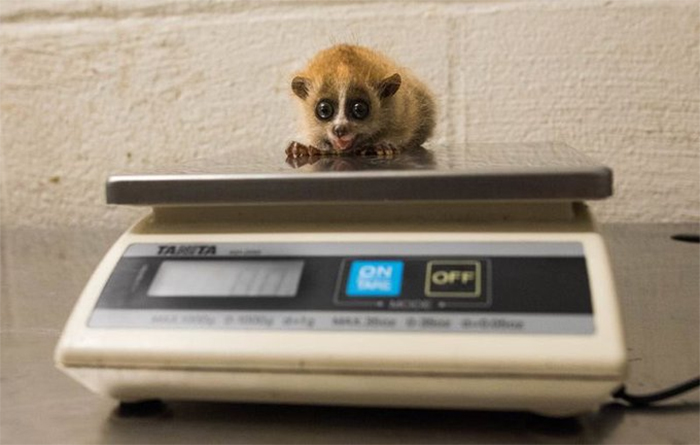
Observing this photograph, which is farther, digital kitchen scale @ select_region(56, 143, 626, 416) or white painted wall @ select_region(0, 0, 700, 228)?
white painted wall @ select_region(0, 0, 700, 228)

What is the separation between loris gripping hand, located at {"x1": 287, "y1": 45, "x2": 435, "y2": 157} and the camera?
1.02 metres

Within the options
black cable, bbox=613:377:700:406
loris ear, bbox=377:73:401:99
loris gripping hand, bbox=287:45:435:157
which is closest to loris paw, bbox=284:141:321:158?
loris gripping hand, bbox=287:45:435:157

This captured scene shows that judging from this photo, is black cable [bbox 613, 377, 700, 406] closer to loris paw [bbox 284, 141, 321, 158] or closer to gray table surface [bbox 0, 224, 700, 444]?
gray table surface [bbox 0, 224, 700, 444]

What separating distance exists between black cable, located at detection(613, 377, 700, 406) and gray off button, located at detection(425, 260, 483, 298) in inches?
5.2

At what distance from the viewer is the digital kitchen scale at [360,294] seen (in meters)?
0.52

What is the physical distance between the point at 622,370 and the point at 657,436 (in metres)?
0.07

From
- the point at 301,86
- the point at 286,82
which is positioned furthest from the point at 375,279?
the point at 286,82

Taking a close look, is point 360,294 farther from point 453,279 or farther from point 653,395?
point 653,395

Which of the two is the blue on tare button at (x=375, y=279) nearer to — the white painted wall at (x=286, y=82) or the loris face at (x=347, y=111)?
the loris face at (x=347, y=111)

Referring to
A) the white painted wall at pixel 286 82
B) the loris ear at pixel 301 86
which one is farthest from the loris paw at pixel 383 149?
the white painted wall at pixel 286 82

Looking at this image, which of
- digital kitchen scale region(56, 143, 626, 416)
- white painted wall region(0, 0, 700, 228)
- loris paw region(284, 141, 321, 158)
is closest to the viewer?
digital kitchen scale region(56, 143, 626, 416)

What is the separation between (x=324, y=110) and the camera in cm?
103

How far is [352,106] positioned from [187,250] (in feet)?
1.48

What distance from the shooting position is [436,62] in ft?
4.73
